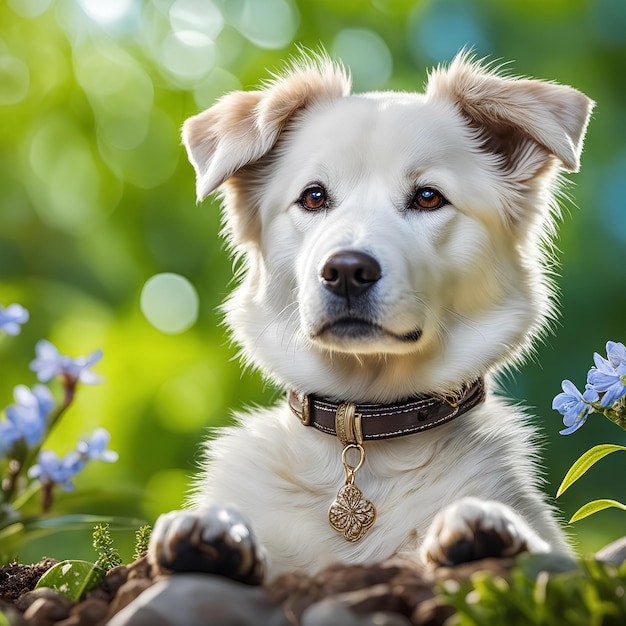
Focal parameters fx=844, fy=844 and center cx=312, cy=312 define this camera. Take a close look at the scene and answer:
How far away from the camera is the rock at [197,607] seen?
152 centimetres

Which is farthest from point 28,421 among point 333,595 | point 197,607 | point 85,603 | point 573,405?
point 573,405

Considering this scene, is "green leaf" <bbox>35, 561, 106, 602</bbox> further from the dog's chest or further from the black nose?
the black nose

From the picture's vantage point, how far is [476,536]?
1.82m

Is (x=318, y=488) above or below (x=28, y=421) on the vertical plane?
below

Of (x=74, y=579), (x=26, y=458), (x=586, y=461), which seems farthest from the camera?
(x=586, y=461)

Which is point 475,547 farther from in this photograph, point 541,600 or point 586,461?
point 586,461

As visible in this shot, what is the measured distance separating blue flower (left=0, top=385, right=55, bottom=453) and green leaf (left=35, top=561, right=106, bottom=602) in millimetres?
510

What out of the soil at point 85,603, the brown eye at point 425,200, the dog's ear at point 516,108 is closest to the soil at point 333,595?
the soil at point 85,603

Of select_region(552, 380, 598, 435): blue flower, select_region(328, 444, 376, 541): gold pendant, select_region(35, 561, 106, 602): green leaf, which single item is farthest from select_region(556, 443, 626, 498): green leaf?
select_region(35, 561, 106, 602): green leaf

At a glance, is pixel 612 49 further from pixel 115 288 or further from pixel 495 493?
pixel 495 493

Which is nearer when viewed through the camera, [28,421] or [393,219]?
[28,421]

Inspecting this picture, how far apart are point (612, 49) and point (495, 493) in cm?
462

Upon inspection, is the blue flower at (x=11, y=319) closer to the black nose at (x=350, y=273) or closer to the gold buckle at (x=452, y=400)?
the black nose at (x=350, y=273)

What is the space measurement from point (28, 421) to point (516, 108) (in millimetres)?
1843
